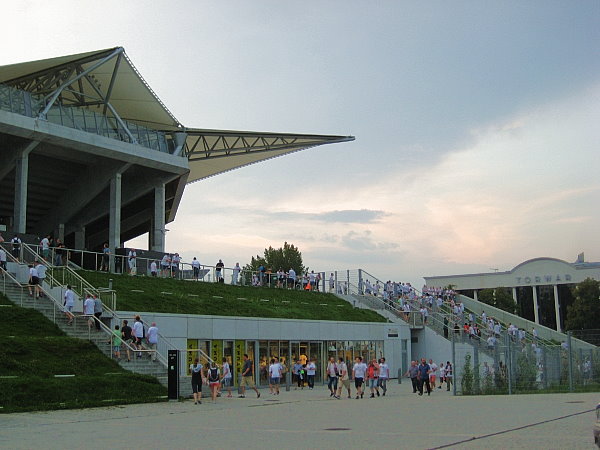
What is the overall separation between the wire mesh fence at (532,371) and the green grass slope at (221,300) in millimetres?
12377

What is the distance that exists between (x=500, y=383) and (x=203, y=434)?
15054mm

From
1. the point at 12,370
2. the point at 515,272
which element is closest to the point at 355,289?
the point at 12,370

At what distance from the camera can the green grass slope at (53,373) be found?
19469mm

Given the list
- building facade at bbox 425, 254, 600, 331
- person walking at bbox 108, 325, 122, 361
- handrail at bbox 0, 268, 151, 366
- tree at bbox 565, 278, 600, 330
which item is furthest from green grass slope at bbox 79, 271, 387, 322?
building facade at bbox 425, 254, 600, 331

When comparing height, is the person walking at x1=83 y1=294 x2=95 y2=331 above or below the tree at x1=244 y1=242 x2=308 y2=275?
below

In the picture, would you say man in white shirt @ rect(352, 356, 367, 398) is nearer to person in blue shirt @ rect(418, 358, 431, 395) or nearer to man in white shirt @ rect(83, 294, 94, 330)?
person in blue shirt @ rect(418, 358, 431, 395)

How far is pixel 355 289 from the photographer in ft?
160

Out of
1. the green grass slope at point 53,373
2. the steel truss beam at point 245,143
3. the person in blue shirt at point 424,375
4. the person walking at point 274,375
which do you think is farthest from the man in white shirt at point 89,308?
the steel truss beam at point 245,143

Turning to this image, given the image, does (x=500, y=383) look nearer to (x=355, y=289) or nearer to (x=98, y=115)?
(x=355, y=289)

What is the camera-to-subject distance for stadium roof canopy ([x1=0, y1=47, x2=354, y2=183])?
140ft

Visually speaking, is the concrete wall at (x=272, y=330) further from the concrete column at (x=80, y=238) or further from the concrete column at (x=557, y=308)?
the concrete column at (x=557, y=308)

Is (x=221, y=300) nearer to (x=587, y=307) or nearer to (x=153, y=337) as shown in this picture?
(x=153, y=337)

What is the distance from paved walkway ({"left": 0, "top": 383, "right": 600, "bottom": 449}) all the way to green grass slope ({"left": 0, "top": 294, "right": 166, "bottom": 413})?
1.03 m

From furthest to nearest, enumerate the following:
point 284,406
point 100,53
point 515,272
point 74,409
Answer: point 515,272
point 100,53
point 284,406
point 74,409
